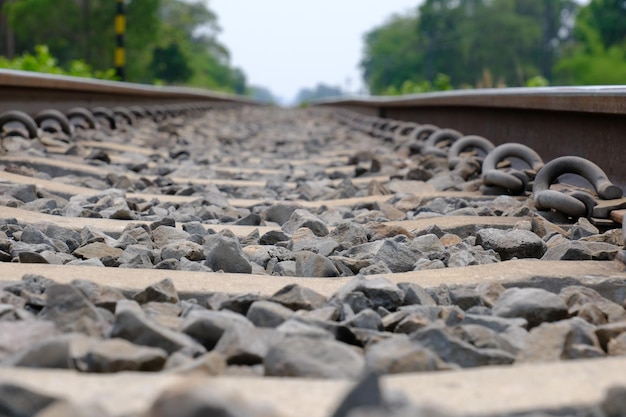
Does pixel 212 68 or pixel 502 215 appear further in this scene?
pixel 212 68

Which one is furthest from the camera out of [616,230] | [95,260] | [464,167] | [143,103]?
[143,103]

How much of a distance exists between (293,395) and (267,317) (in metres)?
0.61

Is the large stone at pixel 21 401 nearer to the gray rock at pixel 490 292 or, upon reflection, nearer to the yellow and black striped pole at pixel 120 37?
the gray rock at pixel 490 292

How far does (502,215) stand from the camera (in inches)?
137

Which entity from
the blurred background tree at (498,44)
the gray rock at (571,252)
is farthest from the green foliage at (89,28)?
the gray rock at (571,252)

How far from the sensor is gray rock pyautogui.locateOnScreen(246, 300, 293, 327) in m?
1.83

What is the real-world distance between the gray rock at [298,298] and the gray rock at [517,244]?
93 centimetres

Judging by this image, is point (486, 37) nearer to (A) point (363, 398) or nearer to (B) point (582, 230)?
(B) point (582, 230)

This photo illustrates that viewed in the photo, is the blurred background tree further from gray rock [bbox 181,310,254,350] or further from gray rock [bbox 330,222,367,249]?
gray rock [bbox 181,310,254,350]

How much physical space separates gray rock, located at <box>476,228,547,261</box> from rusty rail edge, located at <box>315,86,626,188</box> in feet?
3.64

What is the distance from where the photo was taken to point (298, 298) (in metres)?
1.98

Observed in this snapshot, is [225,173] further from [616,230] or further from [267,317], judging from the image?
[267,317]

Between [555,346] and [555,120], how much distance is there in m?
3.48

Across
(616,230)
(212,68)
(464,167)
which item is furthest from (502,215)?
(212,68)
